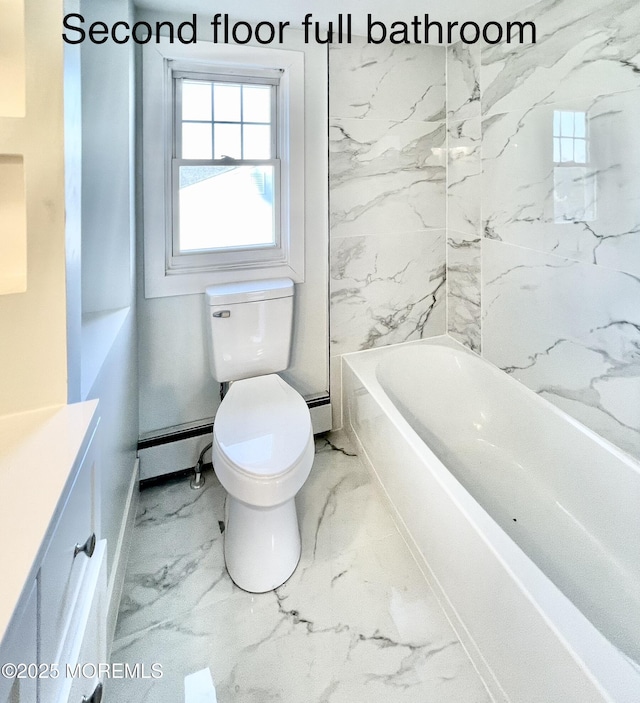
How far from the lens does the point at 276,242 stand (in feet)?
7.67

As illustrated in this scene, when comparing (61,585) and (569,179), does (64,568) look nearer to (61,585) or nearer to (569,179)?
(61,585)

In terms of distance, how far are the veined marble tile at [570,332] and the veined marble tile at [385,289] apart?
34cm

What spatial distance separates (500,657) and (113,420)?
1.37m

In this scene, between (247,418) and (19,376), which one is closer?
(19,376)

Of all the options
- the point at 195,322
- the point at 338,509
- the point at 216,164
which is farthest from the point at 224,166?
the point at 338,509

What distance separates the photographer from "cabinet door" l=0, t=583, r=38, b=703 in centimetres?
49

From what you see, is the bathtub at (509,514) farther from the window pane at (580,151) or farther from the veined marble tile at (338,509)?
the window pane at (580,151)

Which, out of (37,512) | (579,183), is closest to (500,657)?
(37,512)

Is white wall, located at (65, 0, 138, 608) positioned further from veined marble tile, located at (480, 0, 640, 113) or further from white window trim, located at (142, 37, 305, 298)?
veined marble tile, located at (480, 0, 640, 113)

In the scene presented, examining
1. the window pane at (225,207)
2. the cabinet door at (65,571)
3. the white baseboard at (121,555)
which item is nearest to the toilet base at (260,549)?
the white baseboard at (121,555)

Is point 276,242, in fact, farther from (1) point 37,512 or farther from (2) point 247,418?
(1) point 37,512

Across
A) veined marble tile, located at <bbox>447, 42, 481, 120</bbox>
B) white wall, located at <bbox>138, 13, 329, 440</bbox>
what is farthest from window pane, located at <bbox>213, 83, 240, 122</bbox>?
veined marble tile, located at <bbox>447, 42, 481, 120</bbox>

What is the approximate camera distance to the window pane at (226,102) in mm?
2170

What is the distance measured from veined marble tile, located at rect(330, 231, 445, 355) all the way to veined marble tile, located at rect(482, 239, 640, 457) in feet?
1.11
